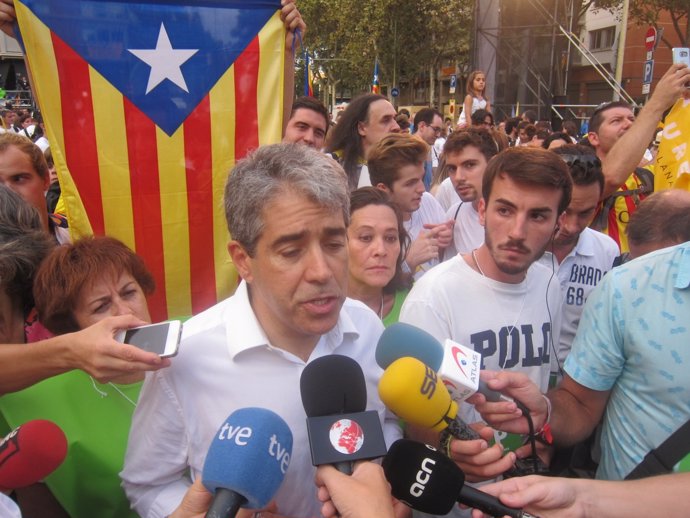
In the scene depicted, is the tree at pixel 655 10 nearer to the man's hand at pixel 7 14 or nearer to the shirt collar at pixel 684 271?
the shirt collar at pixel 684 271

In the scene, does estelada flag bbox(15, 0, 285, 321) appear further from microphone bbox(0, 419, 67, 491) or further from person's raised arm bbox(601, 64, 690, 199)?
person's raised arm bbox(601, 64, 690, 199)

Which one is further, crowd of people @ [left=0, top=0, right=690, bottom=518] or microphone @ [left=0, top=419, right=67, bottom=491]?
crowd of people @ [left=0, top=0, right=690, bottom=518]

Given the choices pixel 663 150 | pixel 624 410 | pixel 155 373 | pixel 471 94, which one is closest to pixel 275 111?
pixel 155 373

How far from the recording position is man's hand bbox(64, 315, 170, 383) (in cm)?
144

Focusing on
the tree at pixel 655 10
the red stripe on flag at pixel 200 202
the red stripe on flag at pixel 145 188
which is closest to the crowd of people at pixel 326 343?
the red stripe on flag at pixel 145 188

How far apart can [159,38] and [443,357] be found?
235cm

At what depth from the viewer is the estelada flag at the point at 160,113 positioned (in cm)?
272

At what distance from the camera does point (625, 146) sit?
3660 millimetres

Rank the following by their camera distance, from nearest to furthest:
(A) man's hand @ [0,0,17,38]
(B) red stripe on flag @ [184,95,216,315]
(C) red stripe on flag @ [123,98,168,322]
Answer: (A) man's hand @ [0,0,17,38], (C) red stripe on flag @ [123,98,168,322], (B) red stripe on flag @ [184,95,216,315]

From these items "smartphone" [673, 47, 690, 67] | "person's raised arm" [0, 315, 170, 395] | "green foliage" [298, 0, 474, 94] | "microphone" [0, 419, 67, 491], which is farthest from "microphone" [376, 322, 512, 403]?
"green foliage" [298, 0, 474, 94]

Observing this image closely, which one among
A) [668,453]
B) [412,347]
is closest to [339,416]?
[412,347]

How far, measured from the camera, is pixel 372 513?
111cm

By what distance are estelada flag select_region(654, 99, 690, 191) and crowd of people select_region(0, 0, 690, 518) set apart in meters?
1.49

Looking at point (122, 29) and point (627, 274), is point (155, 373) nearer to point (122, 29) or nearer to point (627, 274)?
point (627, 274)
